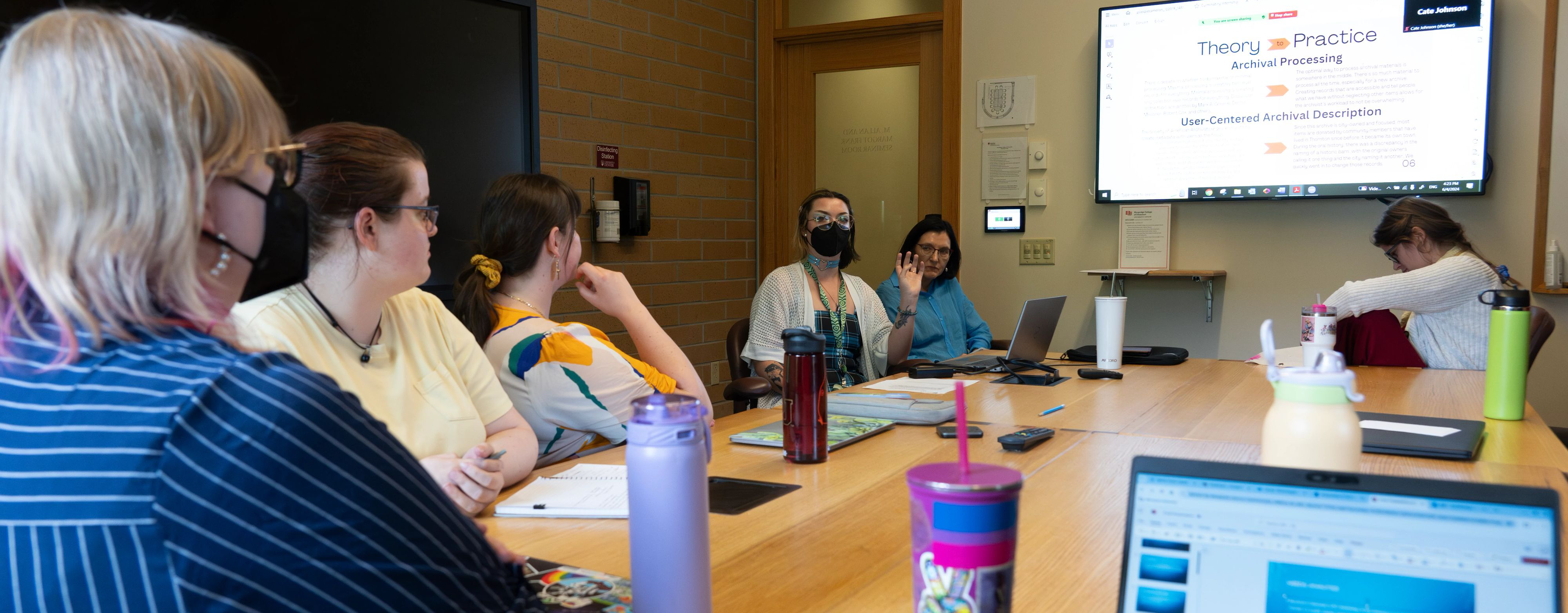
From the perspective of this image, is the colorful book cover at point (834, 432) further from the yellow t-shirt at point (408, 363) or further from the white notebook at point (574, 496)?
the yellow t-shirt at point (408, 363)

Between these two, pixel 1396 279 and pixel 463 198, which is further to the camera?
pixel 463 198

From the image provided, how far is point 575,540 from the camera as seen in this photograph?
1179 millimetres

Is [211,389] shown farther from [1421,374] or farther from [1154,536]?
[1421,374]

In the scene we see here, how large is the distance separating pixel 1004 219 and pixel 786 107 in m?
1.24

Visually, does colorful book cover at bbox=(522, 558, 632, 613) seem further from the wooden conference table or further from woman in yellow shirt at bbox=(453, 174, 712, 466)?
woman in yellow shirt at bbox=(453, 174, 712, 466)

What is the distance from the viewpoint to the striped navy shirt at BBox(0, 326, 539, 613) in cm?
62

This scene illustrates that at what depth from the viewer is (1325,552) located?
688 millimetres

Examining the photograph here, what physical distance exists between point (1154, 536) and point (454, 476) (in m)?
0.89

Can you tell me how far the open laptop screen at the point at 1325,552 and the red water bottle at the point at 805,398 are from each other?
0.74 metres

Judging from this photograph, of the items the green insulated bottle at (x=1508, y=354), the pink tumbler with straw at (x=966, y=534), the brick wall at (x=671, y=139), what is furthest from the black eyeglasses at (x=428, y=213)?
the brick wall at (x=671, y=139)

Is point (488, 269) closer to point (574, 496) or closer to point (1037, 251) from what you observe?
point (574, 496)

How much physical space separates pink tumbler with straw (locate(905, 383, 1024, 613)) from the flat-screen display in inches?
76.6

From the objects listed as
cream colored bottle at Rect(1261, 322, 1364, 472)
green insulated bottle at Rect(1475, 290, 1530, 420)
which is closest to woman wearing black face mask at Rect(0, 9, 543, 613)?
cream colored bottle at Rect(1261, 322, 1364, 472)

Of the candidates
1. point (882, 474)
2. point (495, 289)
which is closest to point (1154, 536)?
point (882, 474)
